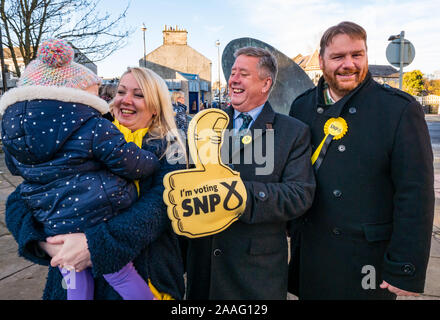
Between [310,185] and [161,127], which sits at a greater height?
[161,127]

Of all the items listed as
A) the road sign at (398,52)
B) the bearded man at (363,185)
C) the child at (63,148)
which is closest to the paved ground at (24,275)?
the bearded man at (363,185)

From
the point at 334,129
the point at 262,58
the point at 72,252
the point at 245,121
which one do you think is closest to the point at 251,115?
the point at 245,121

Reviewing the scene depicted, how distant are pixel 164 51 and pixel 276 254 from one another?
33023 millimetres

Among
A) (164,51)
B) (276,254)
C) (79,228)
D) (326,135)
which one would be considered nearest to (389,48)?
(326,135)

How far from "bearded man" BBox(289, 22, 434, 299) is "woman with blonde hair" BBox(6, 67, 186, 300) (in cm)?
79

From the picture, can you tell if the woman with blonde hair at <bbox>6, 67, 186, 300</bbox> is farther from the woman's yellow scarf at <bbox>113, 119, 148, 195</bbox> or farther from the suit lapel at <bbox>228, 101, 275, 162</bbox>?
the suit lapel at <bbox>228, 101, 275, 162</bbox>

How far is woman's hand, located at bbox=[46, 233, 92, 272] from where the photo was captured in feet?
3.92

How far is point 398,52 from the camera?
21.6 feet

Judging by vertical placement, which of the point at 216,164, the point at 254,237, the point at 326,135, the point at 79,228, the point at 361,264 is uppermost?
the point at 326,135

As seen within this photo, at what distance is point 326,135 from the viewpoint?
1665 mm

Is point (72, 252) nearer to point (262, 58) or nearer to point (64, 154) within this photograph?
point (64, 154)

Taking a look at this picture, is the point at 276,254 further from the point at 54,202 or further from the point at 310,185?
the point at 54,202

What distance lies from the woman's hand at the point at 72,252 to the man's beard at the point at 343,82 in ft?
4.73

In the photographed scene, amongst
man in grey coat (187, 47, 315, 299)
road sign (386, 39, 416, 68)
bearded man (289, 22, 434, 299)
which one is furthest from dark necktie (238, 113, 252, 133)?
road sign (386, 39, 416, 68)
